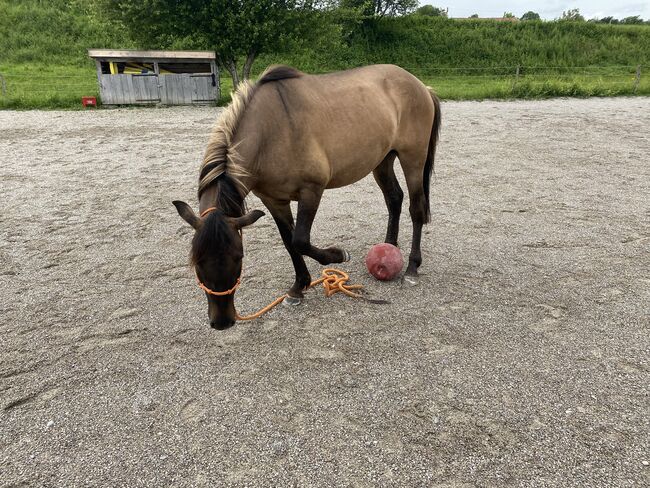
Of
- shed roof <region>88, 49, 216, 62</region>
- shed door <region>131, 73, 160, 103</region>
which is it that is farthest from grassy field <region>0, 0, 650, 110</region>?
shed door <region>131, 73, 160, 103</region>

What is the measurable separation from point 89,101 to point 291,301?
46.1 feet

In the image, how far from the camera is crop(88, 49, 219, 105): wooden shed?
13.8m

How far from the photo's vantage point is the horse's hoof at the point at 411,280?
356 cm

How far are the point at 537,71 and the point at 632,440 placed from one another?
2498cm

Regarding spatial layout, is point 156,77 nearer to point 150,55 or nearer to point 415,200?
point 150,55

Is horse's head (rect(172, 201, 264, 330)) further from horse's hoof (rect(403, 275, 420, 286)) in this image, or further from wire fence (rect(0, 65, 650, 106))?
wire fence (rect(0, 65, 650, 106))

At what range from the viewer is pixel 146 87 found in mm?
14211

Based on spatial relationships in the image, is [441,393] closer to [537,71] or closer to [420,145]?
[420,145]

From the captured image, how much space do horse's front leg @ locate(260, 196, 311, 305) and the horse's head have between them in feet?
2.94

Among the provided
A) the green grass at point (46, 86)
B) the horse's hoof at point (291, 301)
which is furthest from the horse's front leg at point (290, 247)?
the green grass at point (46, 86)

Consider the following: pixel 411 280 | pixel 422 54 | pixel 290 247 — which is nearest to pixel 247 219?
pixel 290 247

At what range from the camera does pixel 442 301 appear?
3.28m

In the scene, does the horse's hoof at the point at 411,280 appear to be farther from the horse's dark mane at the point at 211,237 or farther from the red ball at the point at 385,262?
the horse's dark mane at the point at 211,237

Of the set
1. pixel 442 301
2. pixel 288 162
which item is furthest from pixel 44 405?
pixel 442 301
